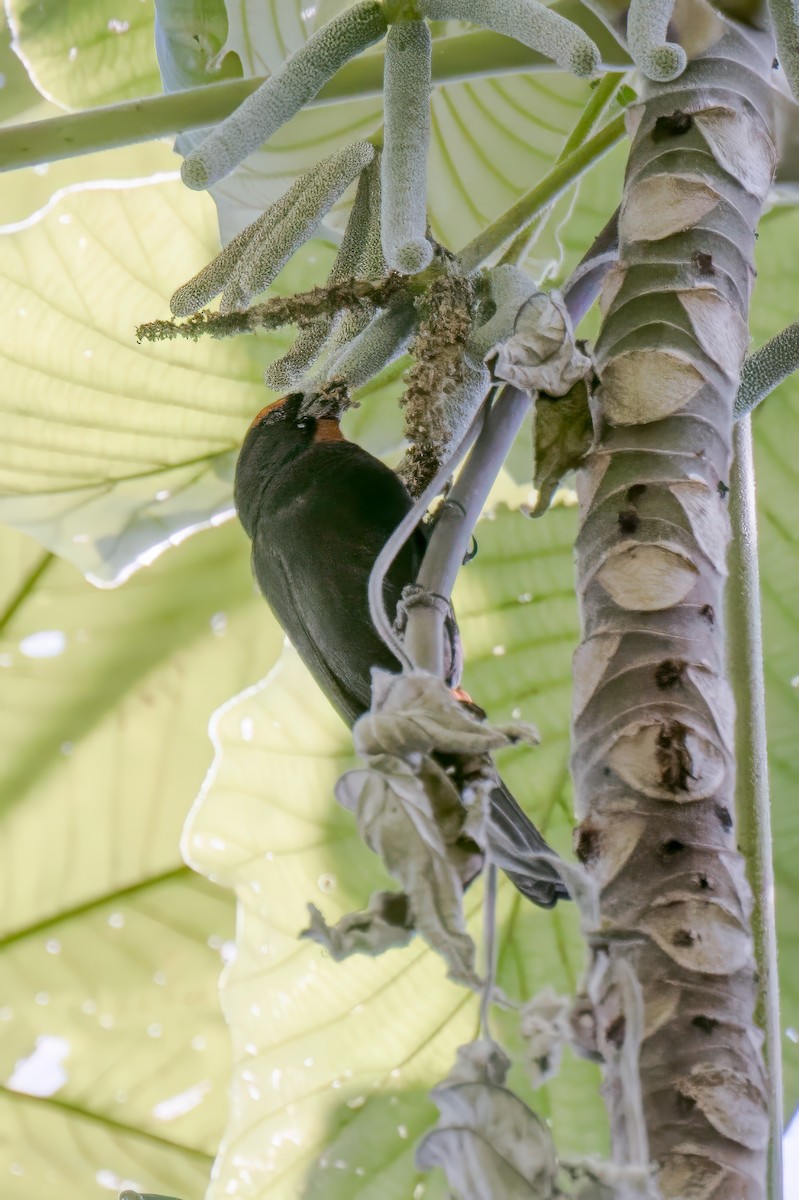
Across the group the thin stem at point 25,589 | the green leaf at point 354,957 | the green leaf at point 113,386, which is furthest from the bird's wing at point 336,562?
the thin stem at point 25,589

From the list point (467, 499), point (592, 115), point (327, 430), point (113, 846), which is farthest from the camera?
point (113, 846)

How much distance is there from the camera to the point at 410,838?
393 millimetres

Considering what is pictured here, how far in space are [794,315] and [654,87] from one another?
634 mm

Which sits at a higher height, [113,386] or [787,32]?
[113,386]

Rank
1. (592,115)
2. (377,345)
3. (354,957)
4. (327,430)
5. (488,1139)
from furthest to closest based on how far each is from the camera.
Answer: (354,957), (327,430), (592,115), (377,345), (488,1139)

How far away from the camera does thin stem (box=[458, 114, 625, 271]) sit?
67cm

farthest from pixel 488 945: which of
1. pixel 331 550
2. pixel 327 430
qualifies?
pixel 327 430

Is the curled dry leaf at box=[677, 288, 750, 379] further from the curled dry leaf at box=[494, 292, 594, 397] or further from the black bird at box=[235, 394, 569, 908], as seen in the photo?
the black bird at box=[235, 394, 569, 908]

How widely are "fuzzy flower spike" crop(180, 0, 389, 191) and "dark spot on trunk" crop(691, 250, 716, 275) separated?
7.1 inches

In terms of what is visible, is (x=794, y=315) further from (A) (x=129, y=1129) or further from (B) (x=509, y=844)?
(A) (x=129, y=1129)

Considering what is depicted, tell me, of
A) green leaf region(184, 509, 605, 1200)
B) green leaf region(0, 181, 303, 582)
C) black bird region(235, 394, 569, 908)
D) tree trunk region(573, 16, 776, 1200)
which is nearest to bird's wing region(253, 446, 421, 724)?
black bird region(235, 394, 569, 908)

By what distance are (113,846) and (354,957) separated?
450mm

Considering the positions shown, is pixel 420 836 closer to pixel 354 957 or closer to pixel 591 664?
pixel 591 664

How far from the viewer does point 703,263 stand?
1.97 feet
